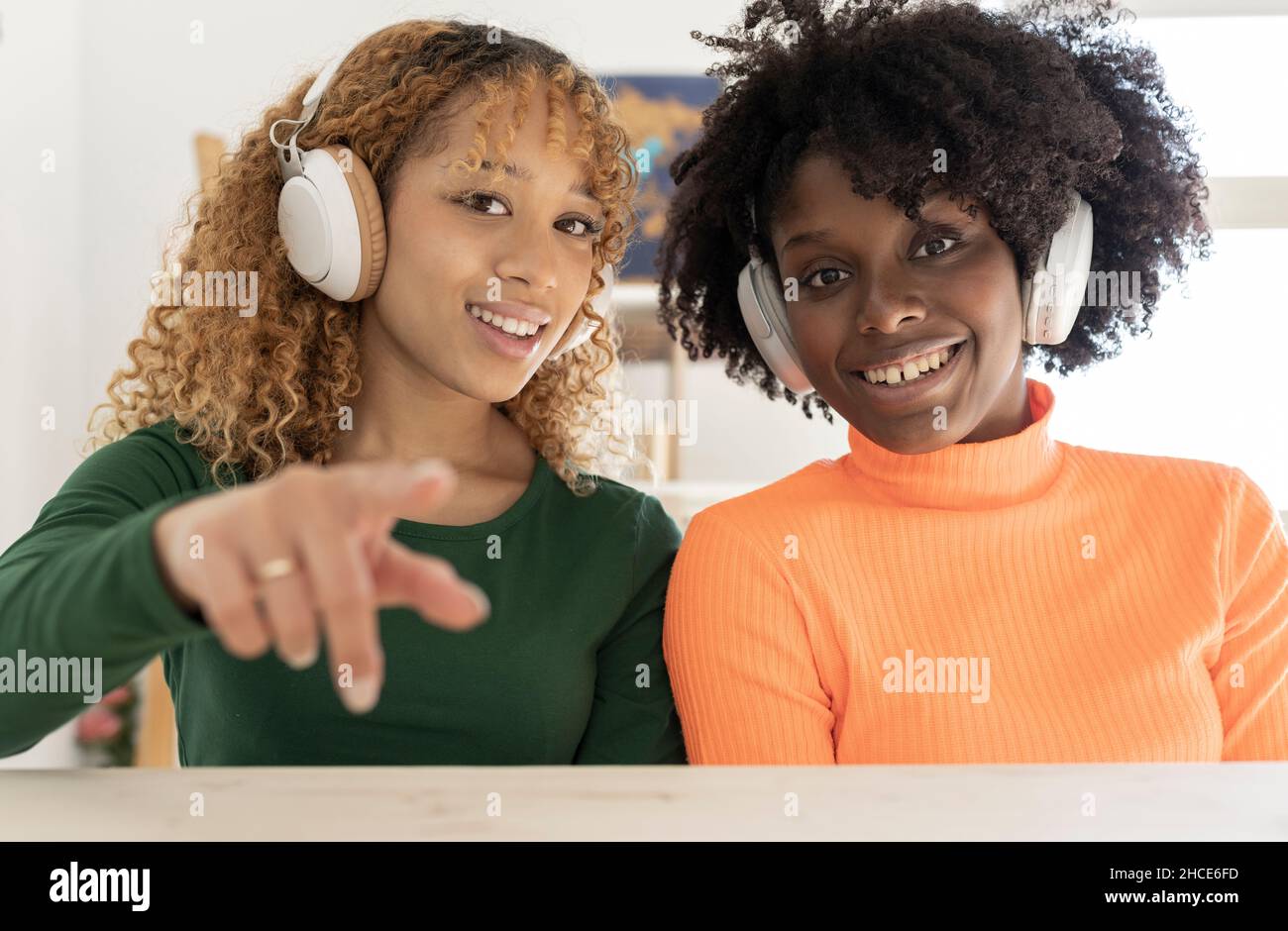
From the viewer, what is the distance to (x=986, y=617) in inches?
41.9

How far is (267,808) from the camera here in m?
0.62

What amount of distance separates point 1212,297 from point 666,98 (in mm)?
1184

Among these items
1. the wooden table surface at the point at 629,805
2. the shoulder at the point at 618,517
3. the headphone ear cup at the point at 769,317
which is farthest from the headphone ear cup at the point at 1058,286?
the wooden table surface at the point at 629,805

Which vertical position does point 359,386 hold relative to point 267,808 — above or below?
above

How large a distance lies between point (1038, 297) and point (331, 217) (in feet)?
2.16

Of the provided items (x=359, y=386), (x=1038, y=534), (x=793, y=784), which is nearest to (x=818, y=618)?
(x=1038, y=534)

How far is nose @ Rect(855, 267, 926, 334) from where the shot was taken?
1.02 m

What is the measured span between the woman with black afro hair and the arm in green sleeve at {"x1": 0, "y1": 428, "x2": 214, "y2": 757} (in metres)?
0.52

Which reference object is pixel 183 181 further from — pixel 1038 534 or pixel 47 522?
pixel 1038 534

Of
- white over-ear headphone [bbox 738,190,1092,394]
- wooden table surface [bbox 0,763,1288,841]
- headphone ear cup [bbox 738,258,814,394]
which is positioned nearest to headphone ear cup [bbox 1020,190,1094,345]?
white over-ear headphone [bbox 738,190,1092,394]

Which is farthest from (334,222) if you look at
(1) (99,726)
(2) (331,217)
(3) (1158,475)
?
(1) (99,726)

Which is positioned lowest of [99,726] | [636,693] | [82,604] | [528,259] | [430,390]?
[99,726]

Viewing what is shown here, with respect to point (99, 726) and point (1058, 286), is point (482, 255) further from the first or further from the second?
point (99, 726)

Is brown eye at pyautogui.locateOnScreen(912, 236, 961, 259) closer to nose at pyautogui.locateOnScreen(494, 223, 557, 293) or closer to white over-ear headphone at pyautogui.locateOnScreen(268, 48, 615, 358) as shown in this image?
nose at pyautogui.locateOnScreen(494, 223, 557, 293)
